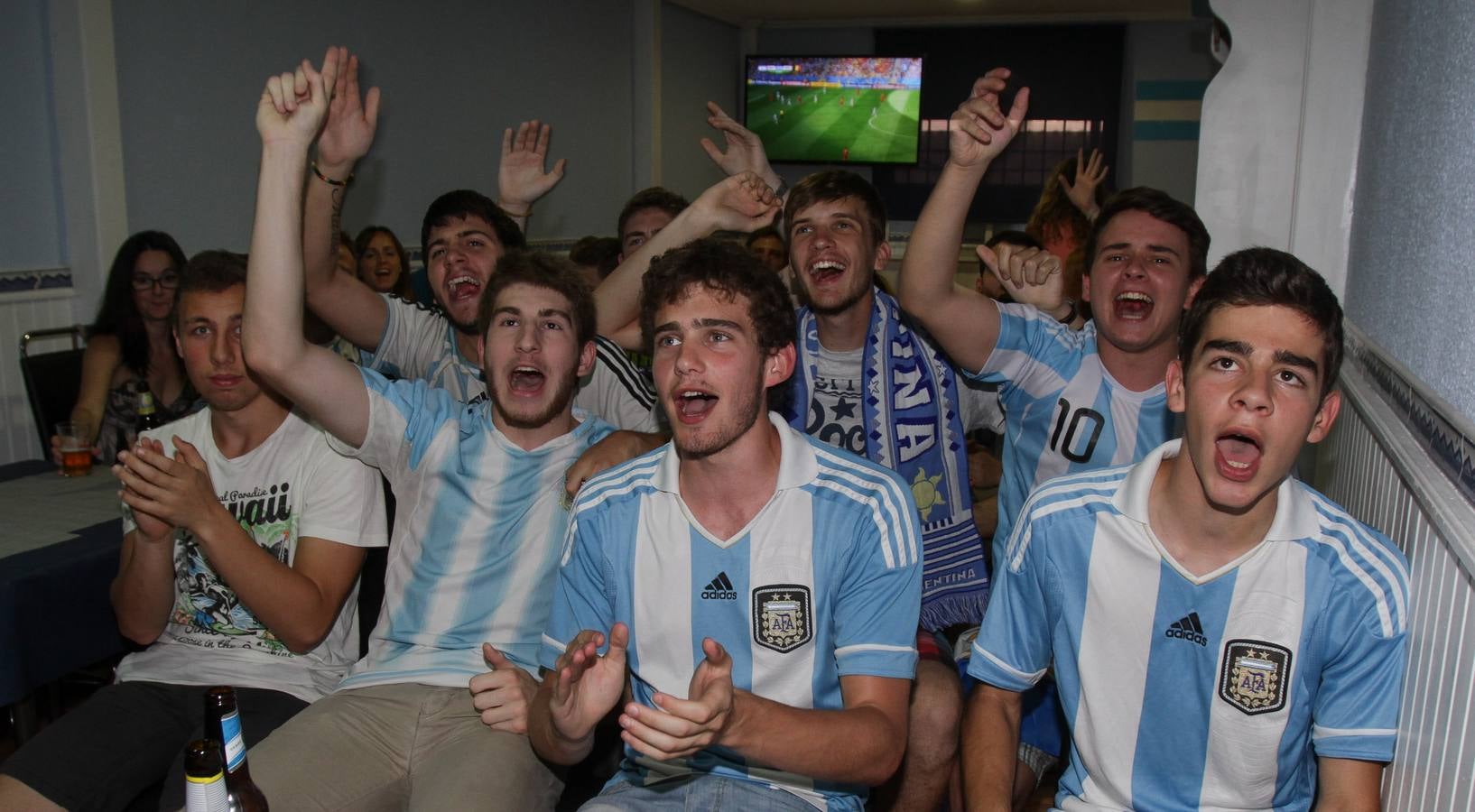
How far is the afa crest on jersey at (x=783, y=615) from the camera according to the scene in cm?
179

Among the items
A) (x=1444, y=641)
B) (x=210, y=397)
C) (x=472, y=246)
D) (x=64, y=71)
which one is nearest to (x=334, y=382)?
(x=210, y=397)

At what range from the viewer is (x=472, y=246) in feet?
10.4

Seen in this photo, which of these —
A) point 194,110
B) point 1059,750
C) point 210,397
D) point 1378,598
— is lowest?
point 1059,750

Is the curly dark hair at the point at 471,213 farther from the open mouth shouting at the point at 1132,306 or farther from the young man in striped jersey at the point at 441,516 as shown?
the open mouth shouting at the point at 1132,306

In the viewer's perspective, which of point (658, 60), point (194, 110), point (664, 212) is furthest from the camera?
point (658, 60)

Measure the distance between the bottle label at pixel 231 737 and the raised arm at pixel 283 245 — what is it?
79 cm

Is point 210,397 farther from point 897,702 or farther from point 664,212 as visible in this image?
point 664,212

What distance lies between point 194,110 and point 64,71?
0.66m

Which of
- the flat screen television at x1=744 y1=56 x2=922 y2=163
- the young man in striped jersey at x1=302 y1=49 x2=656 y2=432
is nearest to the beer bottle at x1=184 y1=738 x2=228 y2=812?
the young man in striped jersey at x1=302 y1=49 x2=656 y2=432

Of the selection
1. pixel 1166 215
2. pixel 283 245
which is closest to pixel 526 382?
pixel 283 245

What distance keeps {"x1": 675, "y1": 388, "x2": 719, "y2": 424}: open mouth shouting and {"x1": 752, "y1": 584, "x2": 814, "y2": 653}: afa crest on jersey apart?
0.30 meters

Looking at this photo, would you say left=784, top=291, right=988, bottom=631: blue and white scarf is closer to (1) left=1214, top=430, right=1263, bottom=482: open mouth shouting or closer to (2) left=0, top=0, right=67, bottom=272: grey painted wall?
(1) left=1214, top=430, right=1263, bottom=482: open mouth shouting

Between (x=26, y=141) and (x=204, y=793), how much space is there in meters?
4.60

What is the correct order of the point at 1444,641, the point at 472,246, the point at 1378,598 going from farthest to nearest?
1. the point at 472,246
2. the point at 1378,598
3. the point at 1444,641
